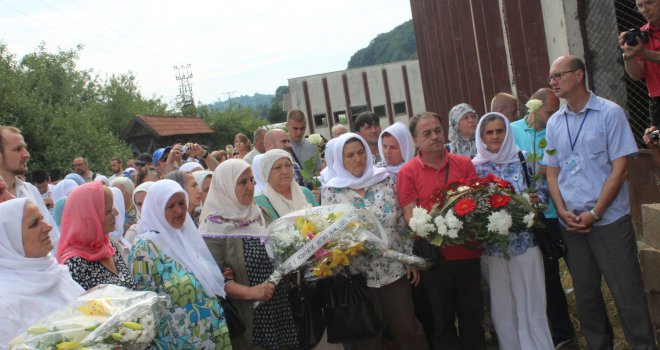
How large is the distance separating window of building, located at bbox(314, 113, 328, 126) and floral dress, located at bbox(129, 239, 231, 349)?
40.4 metres

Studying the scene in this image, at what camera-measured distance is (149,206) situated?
4410 mm

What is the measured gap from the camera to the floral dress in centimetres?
415

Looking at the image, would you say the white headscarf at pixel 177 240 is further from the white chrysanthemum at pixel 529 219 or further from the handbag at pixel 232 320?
the white chrysanthemum at pixel 529 219

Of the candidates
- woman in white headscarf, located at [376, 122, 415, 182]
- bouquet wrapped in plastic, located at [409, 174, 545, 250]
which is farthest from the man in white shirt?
bouquet wrapped in plastic, located at [409, 174, 545, 250]

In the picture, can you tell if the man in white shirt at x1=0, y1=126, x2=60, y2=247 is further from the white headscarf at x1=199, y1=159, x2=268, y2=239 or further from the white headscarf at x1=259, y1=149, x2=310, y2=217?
the white headscarf at x1=259, y1=149, x2=310, y2=217

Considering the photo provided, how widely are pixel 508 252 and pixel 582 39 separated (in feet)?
12.9

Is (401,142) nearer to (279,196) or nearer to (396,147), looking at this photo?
(396,147)

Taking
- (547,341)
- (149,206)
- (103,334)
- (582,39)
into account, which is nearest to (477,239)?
(547,341)

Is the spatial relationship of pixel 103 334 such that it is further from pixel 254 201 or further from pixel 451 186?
pixel 451 186

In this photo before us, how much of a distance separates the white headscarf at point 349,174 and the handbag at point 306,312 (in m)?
0.85

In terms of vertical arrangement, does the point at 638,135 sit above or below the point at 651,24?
below

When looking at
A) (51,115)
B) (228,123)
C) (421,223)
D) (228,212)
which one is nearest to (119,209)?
(228,212)

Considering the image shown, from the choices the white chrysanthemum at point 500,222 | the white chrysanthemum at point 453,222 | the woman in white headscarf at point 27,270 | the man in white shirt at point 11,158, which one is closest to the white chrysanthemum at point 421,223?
the white chrysanthemum at point 453,222

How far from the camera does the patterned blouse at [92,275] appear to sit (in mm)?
4152
